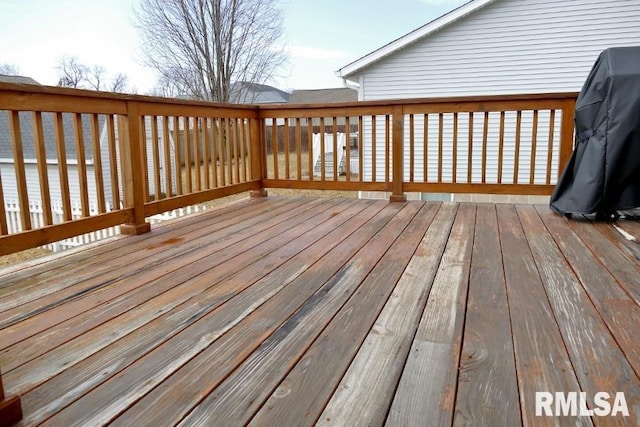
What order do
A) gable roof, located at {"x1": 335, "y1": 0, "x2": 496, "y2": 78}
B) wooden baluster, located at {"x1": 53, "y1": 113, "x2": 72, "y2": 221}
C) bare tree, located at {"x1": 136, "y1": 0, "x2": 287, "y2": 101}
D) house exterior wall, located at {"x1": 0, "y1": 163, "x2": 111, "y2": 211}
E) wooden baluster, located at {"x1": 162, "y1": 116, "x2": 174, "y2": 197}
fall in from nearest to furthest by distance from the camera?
wooden baluster, located at {"x1": 53, "y1": 113, "x2": 72, "y2": 221}
wooden baluster, located at {"x1": 162, "y1": 116, "x2": 174, "y2": 197}
gable roof, located at {"x1": 335, "y1": 0, "x2": 496, "y2": 78}
house exterior wall, located at {"x1": 0, "y1": 163, "x2": 111, "y2": 211}
bare tree, located at {"x1": 136, "y1": 0, "x2": 287, "y2": 101}

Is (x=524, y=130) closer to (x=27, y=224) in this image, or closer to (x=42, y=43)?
(x=27, y=224)

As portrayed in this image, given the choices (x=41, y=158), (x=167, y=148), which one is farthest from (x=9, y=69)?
(x=41, y=158)

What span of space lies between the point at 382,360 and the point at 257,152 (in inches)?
131

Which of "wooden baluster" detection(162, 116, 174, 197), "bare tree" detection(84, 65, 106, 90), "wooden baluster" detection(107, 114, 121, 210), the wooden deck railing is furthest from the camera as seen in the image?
"bare tree" detection(84, 65, 106, 90)

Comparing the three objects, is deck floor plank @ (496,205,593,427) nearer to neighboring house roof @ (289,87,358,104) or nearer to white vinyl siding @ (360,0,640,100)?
white vinyl siding @ (360,0,640,100)

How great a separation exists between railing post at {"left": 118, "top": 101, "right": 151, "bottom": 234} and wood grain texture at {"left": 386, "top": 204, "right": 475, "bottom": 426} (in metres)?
1.91

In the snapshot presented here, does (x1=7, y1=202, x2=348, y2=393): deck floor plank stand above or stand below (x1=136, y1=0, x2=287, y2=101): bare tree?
below

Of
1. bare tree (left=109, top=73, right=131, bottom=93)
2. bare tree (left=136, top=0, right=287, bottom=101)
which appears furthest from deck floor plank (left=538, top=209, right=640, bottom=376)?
bare tree (left=109, top=73, right=131, bottom=93)

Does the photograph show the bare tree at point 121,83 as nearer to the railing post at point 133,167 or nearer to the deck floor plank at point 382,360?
the railing post at point 133,167

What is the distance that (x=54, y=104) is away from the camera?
2250 millimetres

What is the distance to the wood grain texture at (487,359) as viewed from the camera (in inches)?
38.0

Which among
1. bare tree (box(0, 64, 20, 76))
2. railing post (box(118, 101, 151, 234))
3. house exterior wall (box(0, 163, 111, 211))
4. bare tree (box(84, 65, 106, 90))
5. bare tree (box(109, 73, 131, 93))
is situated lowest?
house exterior wall (box(0, 163, 111, 211))

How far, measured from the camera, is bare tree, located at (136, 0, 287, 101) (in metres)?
12.0

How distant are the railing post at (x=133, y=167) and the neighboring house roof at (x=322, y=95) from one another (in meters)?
20.1
